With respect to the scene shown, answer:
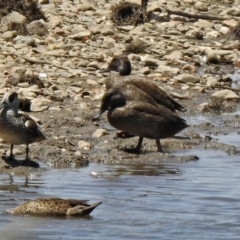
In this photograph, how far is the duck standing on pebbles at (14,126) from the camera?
10.1m

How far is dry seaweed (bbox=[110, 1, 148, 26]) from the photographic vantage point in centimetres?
1978

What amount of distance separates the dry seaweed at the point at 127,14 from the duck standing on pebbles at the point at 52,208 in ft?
38.2

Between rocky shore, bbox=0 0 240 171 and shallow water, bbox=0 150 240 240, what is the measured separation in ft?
1.47

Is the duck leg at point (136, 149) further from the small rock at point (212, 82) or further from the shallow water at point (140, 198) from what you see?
the small rock at point (212, 82)

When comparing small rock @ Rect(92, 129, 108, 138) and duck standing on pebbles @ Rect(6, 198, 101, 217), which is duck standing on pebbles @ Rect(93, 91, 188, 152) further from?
duck standing on pebbles @ Rect(6, 198, 101, 217)

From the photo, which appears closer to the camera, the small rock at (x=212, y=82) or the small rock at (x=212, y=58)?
the small rock at (x=212, y=82)

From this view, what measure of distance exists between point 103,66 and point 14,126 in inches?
235

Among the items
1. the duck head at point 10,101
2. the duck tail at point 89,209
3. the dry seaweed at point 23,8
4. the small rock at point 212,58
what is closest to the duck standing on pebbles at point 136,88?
the duck head at point 10,101

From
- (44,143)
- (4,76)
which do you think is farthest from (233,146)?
(4,76)

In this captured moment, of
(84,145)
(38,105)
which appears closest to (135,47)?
(38,105)

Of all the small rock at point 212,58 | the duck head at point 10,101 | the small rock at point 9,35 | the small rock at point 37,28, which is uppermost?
the small rock at point 37,28

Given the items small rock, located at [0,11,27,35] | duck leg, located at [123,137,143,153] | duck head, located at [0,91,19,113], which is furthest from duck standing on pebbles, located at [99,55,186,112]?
small rock, located at [0,11,27,35]

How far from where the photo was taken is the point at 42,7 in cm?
2056

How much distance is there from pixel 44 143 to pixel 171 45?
7.62m
